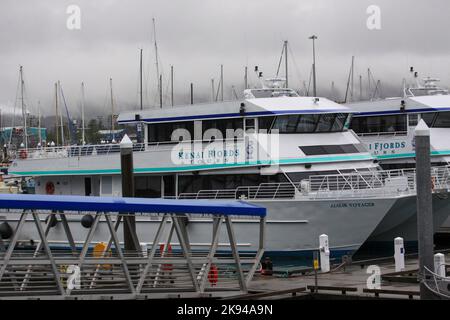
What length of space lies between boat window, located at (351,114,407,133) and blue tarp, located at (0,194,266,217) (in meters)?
18.4

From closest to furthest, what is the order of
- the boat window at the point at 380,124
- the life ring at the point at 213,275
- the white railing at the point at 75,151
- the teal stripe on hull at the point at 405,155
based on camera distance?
1. the life ring at the point at 213,275
2. the white railing at the point at 75,151
3. the teal stripe on hull at the point at 405,155
4. the boat window at the point at 380,124

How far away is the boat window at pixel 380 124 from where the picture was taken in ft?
120

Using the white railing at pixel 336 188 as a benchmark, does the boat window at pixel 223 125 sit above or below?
above

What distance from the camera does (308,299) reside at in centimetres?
1938

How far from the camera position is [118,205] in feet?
58.1

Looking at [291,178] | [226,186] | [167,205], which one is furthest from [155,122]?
[167,205]

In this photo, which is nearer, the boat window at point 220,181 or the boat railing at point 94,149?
the boat window at point 220,181

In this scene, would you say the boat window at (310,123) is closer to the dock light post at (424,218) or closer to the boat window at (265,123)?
the boat window at (265,123)

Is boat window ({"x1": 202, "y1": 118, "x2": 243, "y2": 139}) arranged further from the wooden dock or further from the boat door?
the wooden dock

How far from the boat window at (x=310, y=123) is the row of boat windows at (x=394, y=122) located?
264 inches

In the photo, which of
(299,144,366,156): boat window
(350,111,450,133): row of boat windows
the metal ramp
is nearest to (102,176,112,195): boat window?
(299,144,366,156): boat window

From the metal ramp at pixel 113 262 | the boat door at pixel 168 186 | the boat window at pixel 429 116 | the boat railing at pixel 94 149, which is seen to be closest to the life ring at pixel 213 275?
the metal ramp at pixel 113 262

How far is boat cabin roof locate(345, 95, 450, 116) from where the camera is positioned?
1398 inches

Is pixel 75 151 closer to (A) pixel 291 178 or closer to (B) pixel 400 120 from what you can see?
(A) pixel 291 178
